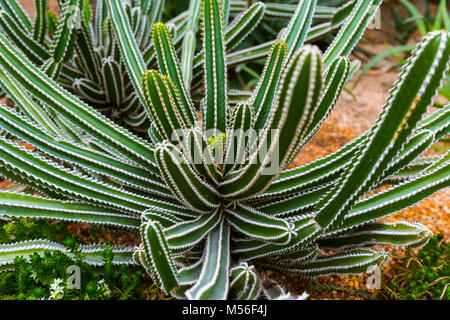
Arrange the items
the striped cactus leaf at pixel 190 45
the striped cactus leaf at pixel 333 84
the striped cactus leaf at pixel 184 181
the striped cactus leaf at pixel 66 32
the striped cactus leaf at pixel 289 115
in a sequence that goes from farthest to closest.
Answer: the striped cactus leaf at pixel 190 45 < the striped cactus leaf at pixel 66 32 < the striped cactus leaf at pixel 333 84 < the striped cactus leaf at pixel 184 181 < the striped cactus leaf at pixel 289 115

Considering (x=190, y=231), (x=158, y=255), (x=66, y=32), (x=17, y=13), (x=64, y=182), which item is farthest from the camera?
(x=17, y=13)

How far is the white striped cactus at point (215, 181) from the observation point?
1.33 metres

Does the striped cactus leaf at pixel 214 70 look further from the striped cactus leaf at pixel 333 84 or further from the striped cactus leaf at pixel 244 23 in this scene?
the striped cactus leaf at pixel 244 23

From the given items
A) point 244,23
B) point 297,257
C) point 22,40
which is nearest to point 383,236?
point 297,257

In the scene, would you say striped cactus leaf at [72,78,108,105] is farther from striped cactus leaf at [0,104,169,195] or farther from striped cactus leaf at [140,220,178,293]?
striped cactus leaf at [140,220,178,293]

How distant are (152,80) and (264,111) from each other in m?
0.46

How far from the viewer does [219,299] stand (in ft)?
4.15

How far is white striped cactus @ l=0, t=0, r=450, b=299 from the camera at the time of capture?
1.33 m

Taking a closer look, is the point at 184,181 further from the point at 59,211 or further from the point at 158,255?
the point at 59,211

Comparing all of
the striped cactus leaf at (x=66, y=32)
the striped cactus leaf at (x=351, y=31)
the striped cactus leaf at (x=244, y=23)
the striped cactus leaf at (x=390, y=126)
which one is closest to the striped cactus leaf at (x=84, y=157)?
the striped cactus leaf at (x=66, y=32)

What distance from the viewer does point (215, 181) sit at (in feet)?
4.99

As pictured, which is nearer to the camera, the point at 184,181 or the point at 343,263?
the point at 184,181

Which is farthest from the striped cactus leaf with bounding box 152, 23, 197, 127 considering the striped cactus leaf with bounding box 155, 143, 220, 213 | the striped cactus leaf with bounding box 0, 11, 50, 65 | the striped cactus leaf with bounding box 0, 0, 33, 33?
the striped cactus leaf with bounding box 0, 0, 33, 33

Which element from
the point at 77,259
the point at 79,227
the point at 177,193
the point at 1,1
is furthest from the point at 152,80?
the point at 1,1
